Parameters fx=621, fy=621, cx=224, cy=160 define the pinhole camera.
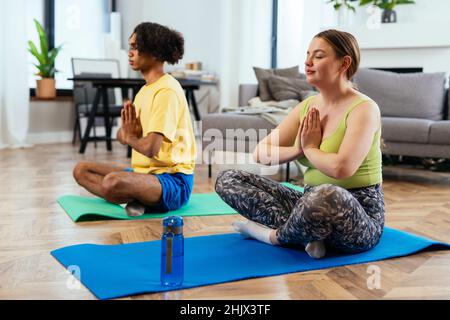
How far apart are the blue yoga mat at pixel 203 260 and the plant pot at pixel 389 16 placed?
3883 millimetres

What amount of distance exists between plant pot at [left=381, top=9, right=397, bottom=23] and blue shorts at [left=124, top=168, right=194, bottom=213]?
3702 millimetres

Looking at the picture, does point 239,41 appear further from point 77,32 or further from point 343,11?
point 77,32

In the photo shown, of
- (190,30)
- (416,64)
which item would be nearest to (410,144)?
(416,64)

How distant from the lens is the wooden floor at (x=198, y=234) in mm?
1797

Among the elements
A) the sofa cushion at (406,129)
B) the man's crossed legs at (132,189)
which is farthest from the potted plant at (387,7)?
the man's crossed legs at (132,189)

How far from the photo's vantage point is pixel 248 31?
628cm

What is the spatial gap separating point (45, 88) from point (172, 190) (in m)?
4.01

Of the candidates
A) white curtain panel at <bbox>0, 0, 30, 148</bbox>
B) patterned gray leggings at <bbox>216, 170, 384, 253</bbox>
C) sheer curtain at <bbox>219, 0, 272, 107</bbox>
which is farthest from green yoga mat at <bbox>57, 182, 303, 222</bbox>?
sheer curtain at <bbox>219, 0, 272, 107</bbox>

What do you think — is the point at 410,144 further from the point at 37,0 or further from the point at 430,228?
the point at 37,0

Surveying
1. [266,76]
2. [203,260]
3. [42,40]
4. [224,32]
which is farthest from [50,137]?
[203,260]

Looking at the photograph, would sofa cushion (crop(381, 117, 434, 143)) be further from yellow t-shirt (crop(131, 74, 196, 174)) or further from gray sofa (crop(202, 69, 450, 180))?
yellow t-shirt (crop(131, 74, 196, 174))

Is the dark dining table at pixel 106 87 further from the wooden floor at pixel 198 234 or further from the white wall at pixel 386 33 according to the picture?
the wooden floor at pixel 198 234

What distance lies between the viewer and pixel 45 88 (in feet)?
21.0

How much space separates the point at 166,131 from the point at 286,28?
371 cm
